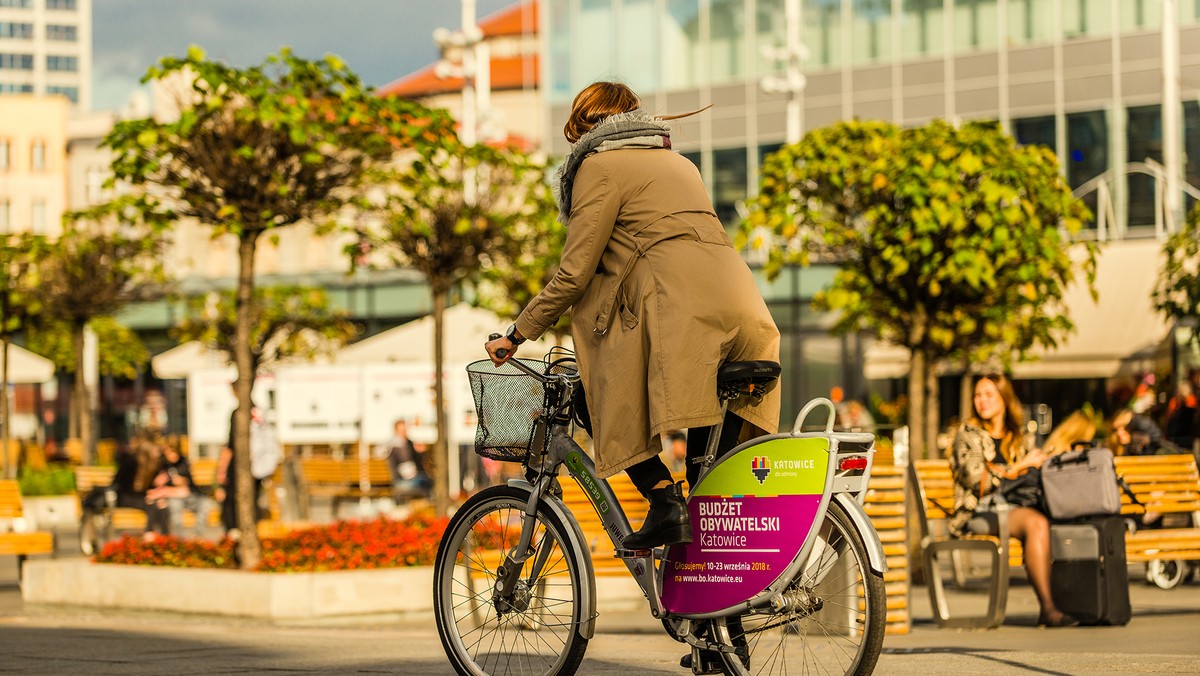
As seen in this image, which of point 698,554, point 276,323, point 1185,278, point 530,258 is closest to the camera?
point 698,554

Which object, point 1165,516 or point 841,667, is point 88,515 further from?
point 841,667

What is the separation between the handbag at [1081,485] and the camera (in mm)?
9234

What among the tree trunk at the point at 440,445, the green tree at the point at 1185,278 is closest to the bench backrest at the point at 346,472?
the tree trunk at the point at 440,445

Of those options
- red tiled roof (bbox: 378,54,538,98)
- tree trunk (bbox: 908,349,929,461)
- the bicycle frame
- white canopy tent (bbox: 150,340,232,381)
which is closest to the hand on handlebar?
the bicycle frame

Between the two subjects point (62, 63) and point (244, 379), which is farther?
point (62, 63)

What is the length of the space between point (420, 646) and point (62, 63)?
15400 centimetres

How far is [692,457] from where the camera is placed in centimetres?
539

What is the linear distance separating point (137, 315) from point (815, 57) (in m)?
25.8

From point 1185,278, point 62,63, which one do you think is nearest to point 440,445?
point 1185,278

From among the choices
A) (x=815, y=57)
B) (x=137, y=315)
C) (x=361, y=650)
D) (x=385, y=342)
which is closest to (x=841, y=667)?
(x=361, y=650)

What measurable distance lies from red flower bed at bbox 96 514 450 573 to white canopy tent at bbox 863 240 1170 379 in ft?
49.7

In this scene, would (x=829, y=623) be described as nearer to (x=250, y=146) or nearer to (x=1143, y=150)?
(x=250, y=146)

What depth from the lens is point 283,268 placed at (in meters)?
64.3

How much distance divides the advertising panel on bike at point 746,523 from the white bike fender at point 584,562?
23 cm
